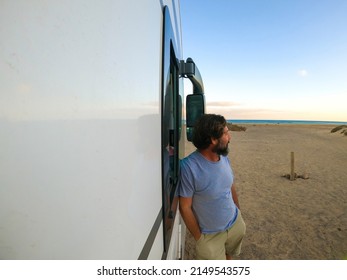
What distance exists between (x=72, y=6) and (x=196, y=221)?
6.63 ft

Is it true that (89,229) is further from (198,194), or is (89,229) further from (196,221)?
(196,221)

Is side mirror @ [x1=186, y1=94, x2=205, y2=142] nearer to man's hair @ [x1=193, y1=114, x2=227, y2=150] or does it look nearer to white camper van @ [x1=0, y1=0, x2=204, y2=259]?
man's hair @ [x1=193, y1=114, x2=227, y2=150]

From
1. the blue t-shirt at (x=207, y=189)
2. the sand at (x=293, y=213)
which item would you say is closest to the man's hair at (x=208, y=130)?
the blue t-shirt at (x=207, y=189)

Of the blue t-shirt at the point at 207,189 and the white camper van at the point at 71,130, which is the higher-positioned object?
the white camper van at the point at 71,130

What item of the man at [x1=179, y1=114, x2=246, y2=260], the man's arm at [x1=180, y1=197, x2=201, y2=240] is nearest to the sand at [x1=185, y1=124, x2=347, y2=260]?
the man at [x1=179, y1=114, x2=246, y2=260]

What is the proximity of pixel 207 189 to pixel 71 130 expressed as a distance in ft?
5.42

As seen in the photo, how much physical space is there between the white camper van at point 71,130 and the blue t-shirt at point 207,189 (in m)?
1.16

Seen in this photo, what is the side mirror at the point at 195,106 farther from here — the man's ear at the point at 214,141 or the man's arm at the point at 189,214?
the man's arm at the point at 189,214

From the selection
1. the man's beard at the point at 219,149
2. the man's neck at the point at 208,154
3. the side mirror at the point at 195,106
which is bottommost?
the man's neck at the point at 208,154

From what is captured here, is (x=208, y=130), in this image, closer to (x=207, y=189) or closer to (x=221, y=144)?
(x=221, y=144)

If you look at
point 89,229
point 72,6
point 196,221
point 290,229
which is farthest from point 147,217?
point 290,229

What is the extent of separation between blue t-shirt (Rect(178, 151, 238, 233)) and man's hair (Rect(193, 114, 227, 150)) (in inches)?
4.8

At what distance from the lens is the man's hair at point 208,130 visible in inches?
77.1

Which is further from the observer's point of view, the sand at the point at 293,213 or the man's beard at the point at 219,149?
the sand at the point at 293,213
